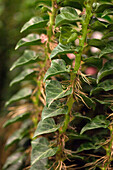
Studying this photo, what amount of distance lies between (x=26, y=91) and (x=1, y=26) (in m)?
0.96

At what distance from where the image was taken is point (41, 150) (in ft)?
1.97

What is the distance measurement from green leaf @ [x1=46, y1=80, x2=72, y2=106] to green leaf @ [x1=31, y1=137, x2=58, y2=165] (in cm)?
16

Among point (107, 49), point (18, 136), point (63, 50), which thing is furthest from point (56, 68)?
point (18, 136)

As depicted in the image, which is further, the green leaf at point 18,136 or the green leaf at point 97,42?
the green leaf at point 18,136

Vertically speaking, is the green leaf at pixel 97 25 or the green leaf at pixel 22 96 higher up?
the green leaf at pixel 97 25

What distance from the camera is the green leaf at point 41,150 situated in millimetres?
570

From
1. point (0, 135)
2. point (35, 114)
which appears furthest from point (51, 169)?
point (0, 135)

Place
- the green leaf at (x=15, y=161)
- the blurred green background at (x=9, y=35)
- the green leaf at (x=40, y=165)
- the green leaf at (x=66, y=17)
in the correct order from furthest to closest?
the blurred green background at (x=9, y=35), the green leaf at (x=15, y=161), the green leaf at (x=40, y=165), the green leaf at (x=66, y=17)

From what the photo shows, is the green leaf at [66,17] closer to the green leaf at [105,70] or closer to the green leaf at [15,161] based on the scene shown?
the green leaf at [105,70]

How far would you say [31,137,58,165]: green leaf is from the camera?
57 centimetres

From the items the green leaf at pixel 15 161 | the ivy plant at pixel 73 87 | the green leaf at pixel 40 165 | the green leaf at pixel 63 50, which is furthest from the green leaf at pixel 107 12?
the green leaf at pixel 15 161

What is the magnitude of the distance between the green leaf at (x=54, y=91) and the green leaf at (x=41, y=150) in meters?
0.16

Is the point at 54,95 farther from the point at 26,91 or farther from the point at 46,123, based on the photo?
the point at 26,91

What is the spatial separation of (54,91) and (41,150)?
191 mm
